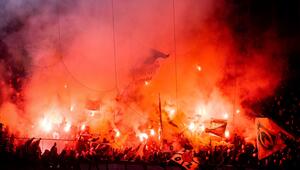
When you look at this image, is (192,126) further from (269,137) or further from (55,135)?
(55,135)

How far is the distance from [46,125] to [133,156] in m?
5.09

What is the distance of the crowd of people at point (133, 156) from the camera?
8.41 m

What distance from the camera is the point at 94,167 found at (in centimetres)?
920

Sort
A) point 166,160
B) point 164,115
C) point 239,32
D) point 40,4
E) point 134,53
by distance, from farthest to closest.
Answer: point 40,4, point 134,53, point 239,32, point 164,115, point 166,160

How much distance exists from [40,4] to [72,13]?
1.46 meters

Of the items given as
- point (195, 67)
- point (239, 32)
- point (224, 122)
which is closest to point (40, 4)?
point (195, 67)

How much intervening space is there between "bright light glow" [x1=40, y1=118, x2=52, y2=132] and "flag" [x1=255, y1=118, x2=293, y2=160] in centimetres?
745

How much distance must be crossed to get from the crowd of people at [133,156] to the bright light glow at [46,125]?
2359 mm

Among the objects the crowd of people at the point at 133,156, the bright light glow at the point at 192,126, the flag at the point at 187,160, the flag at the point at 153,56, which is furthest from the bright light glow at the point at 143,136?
the flag at the point at 153,56

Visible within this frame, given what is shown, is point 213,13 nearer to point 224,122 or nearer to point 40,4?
point 224,122

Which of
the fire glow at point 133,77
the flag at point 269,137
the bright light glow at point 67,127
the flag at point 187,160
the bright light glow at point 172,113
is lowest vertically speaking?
the flag at point 187,160

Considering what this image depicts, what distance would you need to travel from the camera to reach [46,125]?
522 inches

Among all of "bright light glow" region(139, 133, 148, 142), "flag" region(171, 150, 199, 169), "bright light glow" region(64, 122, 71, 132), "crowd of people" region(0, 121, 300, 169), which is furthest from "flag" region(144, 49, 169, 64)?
"flag" region(171, 150, 199, 169)

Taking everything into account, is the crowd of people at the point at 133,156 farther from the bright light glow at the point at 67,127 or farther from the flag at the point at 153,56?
the flag at the point at 153,56
